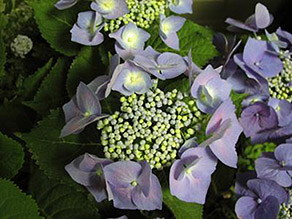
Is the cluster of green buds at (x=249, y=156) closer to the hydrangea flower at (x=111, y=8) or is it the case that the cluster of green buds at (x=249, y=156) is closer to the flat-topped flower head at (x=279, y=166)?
the flat-topped flower head at (x=279, y=166)

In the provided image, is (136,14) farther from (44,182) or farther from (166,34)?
(44,182)

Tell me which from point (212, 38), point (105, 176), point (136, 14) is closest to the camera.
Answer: point (105, 176)

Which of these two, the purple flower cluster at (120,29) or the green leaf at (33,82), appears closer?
the purple flower cluster at (120,29)

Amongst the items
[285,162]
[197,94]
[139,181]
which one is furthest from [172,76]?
[285,162]

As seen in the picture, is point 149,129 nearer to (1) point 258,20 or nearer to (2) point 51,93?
(2) point 51,93

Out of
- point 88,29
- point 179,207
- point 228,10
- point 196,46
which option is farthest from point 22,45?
point 228,10

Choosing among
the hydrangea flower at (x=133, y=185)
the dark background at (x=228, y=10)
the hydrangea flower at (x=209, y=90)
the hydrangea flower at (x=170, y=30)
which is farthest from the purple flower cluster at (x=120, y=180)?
the dark background at (x=228, y=10)
